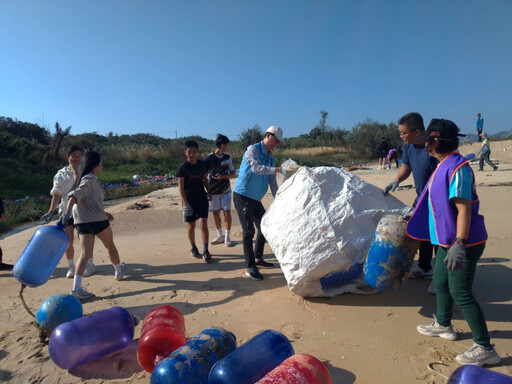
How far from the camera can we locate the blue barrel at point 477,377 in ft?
6.24

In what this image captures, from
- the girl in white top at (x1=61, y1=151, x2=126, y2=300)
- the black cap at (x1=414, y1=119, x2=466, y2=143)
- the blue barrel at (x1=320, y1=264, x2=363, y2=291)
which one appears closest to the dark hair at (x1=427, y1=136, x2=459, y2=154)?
the black cap at (x1=414, y1=119, x2=466, y2=143)

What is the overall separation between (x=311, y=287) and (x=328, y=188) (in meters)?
1.06

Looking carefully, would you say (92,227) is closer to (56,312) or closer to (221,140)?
(56,312)

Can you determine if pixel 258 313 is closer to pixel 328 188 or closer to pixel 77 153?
pixel 328 188

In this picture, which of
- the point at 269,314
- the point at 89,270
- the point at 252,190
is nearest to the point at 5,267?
the point at 89,270

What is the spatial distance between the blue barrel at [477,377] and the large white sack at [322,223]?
1.47 m

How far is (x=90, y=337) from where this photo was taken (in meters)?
2.86

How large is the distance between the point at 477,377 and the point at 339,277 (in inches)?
69.0

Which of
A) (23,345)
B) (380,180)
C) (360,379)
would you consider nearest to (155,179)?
(380,180)

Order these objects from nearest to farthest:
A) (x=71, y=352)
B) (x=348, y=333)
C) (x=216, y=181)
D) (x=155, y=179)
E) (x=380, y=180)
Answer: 1. (x=71, y=352)
2. (x=348, y=333)
3. (x=216, y=181)
4. (x=380, y=180)
5. (x=155, y=179)

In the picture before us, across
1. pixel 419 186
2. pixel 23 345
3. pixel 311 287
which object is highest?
pixel 419 186

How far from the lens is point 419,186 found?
156 inches

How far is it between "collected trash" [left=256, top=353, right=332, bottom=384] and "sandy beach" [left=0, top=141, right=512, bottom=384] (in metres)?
0.58

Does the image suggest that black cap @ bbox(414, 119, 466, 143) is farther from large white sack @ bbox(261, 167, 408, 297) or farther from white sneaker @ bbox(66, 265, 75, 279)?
white sneaker @ bbox(66, 265, 75, 279)
